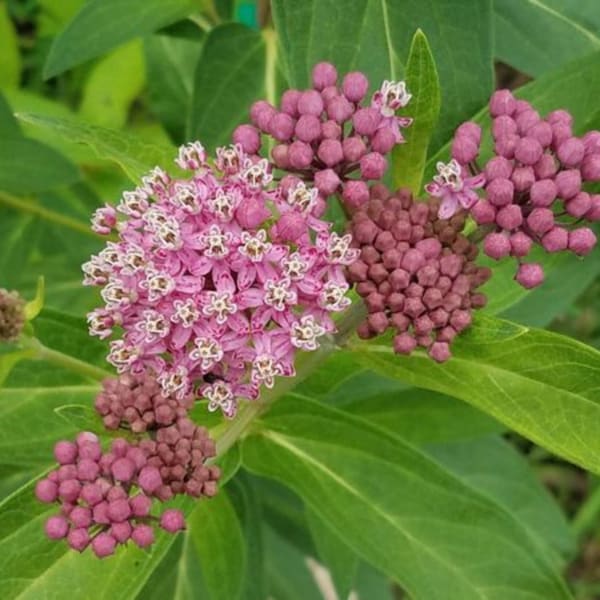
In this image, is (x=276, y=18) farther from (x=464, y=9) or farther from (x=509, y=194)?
(x=509, y=194)

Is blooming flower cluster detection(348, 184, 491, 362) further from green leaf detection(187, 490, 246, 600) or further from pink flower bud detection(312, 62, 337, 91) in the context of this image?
green leaf detection(187, 490, 246, 600)

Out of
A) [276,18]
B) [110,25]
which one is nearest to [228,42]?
[110,25]

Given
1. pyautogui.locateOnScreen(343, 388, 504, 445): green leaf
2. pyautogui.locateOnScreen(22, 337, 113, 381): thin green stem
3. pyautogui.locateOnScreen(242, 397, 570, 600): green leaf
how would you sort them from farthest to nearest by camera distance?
pyautogui.locateOnScreen(343, 388, 504, 445): green leaf, pyautogui.locateOnScreen(242, 397, 570, 600): green leaf, pyautogui.locateOnScreen(22, 337, 113, 381): thin green stem

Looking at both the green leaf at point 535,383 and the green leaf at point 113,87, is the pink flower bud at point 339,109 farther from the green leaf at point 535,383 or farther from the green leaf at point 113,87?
the green leaf at point 113,87

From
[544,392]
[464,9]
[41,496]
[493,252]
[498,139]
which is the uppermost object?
[464,9]

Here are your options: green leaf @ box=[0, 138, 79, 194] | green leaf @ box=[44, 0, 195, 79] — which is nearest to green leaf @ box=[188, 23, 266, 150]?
green leaf @ box=[44, 0, 195, 79]

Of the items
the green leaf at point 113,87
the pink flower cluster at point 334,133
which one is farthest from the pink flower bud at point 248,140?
the green leaf at point 113,87
